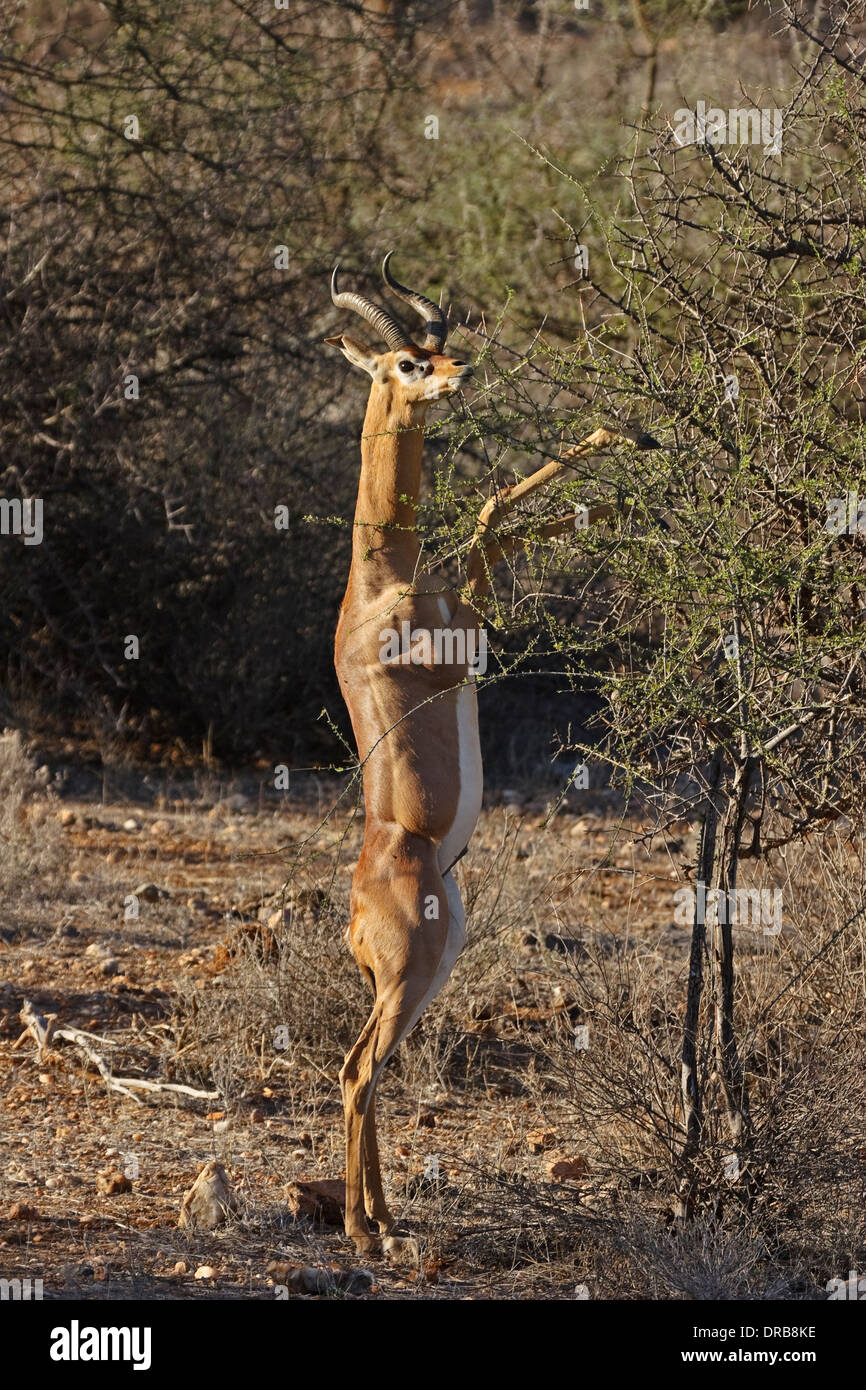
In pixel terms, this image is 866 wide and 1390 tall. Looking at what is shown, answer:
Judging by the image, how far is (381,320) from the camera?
465 cm

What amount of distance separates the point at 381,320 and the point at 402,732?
116 cm

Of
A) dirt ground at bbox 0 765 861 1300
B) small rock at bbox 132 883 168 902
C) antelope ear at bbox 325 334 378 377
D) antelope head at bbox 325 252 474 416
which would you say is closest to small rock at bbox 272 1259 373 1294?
dirt ground at bbox 0 765 861 1300

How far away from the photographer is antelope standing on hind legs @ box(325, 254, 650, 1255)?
4.20 metres

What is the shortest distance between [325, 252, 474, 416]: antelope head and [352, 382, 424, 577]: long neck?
30mm

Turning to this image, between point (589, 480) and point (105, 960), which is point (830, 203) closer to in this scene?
point (589, 480)

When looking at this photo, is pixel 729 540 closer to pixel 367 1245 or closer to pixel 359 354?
pixel 359 354

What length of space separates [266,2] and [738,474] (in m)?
8.04

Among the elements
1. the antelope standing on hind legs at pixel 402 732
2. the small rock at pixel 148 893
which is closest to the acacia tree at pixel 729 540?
the antelope standing on hind legs at pixel 402 732

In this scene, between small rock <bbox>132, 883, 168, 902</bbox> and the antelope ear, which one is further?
small rock <bbox>132, 883, 168, 902</bbox>

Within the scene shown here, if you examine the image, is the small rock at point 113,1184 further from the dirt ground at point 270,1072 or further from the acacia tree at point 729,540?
the acacia tree at point 729,540

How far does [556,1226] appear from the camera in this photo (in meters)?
4.14

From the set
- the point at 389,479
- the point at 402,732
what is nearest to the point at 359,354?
the point at 389,479

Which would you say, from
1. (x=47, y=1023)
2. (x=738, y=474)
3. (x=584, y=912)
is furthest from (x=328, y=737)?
(x=738, y=474)

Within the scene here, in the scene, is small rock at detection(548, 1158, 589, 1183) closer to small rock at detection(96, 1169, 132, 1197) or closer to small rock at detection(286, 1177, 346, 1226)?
small rock at detection(286, 1177, 346, 1226)
